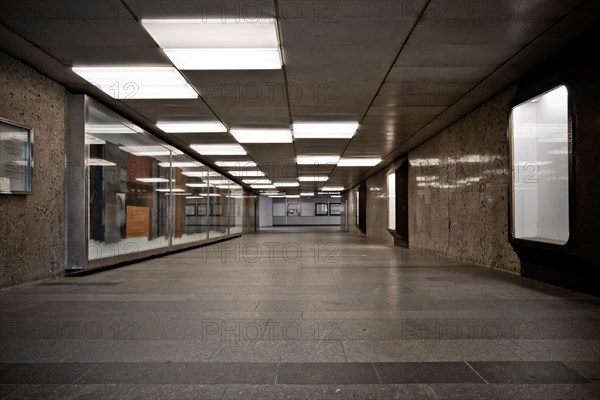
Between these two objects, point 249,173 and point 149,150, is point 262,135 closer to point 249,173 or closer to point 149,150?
point 149,150

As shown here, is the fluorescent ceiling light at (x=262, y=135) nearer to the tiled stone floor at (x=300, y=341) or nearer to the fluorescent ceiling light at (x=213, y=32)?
the fluorescent ceiling light at (x=213, y=32)

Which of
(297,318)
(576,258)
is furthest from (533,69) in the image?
(297,318)

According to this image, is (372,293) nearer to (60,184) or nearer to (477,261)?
(477,261)

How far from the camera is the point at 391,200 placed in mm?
18766

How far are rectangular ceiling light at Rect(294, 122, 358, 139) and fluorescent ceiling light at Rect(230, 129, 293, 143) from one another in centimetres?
39

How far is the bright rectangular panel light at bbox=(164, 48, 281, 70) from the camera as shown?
19.9 ft

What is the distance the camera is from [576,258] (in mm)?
5707

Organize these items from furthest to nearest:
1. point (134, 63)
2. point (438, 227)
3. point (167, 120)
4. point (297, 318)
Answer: point (438, 227) → point (167, 120) → point (134, 63) → point (297, 318)

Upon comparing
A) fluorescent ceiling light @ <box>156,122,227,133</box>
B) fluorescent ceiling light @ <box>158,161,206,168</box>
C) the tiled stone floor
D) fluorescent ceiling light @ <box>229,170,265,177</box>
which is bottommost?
the tiled stone floor

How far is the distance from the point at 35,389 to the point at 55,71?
19.6 ft

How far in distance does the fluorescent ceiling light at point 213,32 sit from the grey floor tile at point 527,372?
4554mm

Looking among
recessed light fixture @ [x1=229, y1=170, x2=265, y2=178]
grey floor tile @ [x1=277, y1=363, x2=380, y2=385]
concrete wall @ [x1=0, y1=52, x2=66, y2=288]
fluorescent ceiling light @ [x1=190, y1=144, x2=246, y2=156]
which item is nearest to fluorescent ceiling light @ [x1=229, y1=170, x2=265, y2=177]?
recessed light fixture @ [x1=229, y1=170, x2=265, y2=178]

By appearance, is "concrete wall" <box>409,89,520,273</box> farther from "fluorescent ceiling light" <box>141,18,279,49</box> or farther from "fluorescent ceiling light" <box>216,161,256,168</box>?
"fluorescent ceiling light" <box>216,161,256,168</box>

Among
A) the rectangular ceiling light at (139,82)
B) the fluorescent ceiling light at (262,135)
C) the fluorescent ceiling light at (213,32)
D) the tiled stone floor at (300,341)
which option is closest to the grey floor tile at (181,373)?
the tiled stone floor at (300,341)
